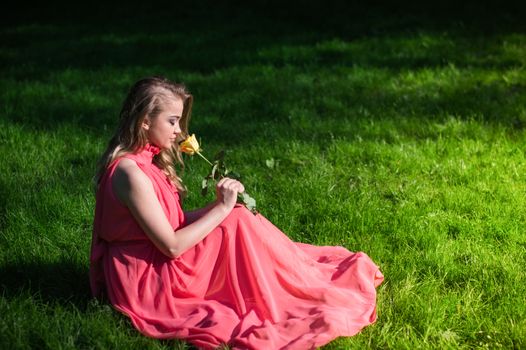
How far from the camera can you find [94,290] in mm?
3561

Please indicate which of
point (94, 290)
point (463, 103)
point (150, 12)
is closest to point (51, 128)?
point (94, 290)

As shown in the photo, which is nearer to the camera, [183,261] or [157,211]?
[157,211]

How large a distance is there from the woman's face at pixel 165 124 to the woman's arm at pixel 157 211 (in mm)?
206

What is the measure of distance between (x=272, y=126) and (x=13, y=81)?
3398 millimetres

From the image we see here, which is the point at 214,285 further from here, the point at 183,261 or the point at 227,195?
the point at 227,195

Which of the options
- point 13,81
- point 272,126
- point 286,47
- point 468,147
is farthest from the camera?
point 286,47

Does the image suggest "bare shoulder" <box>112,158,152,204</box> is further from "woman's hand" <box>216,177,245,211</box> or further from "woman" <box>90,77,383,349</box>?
"woman's hand" <box>216,177,245,211</box>

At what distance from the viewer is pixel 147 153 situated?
339 centimetres

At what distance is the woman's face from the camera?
11.0ft

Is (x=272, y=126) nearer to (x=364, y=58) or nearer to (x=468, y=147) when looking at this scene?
(x=468, y=147)

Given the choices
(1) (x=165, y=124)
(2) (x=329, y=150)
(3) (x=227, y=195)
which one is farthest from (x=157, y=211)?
(2) (x=329, y=150)

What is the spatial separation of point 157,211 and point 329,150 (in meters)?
2.95

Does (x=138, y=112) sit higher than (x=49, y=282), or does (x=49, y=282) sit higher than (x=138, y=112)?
(x=138, y=112)

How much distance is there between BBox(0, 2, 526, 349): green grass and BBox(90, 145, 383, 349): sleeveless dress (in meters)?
0.12
